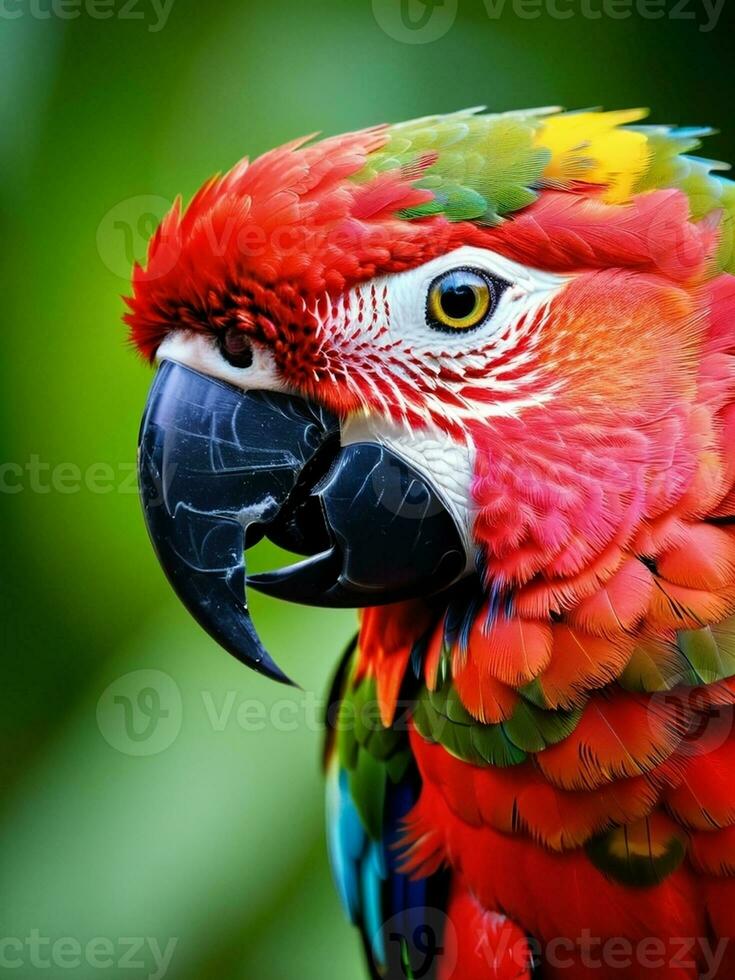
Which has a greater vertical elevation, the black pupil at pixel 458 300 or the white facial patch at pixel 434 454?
the black pupil at pixel 458 300

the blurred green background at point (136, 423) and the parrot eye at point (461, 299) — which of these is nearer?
the parrot eye at point (461, 299)

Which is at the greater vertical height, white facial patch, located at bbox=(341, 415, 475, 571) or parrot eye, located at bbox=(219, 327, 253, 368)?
parrot eye, located at bbox=(219, 327, 253, 368)

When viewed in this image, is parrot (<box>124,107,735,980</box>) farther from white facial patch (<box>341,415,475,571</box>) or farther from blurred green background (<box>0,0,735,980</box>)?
blurred green background (<box>0,0,735,980</box>)

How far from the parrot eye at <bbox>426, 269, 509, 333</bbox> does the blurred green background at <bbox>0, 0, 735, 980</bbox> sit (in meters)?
0.89

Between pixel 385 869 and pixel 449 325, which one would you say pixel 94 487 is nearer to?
pixel 385 869

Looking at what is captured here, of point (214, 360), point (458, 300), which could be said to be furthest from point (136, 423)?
point (458, 300)

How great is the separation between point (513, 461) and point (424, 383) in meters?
0.11

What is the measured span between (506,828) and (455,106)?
1485 mm

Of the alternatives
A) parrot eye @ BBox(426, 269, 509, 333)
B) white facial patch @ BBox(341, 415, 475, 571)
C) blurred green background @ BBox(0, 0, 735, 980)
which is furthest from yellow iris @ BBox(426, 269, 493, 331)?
blurred green background @ BBox(0, 0, 735, 980)

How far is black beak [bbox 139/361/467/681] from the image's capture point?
86 cm

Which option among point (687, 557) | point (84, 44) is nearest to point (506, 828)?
point (687, 557)

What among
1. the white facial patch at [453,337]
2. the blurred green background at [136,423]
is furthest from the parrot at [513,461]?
the blurred green background at [136,423]

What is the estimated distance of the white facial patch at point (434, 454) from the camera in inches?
34.3

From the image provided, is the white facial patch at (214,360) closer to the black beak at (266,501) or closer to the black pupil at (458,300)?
the black beak at (266,501)
